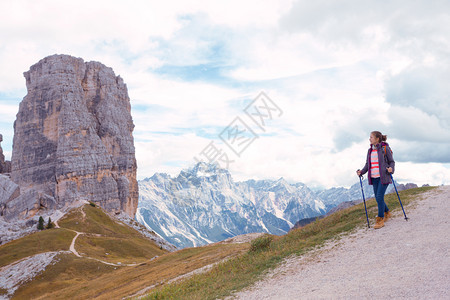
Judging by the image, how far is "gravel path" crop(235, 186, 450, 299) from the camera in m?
11.4

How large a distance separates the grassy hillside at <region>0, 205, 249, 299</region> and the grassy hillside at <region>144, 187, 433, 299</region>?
388 inches

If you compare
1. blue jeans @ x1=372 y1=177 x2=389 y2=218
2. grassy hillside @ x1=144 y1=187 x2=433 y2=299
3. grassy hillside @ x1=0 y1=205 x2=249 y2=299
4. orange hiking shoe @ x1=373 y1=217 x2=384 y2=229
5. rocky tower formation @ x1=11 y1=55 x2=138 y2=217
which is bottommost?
grassy hillside @ x1=0 y1=205 x2=249 y2=299

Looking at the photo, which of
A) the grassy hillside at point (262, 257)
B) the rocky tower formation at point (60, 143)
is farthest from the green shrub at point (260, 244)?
the rocky tower formation at point (60, 143)

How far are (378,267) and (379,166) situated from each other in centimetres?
676

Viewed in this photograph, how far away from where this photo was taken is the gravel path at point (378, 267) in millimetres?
11367

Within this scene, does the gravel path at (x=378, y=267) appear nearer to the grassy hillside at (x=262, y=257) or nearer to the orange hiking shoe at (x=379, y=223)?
the orange hiking shoe at (x=379, y=223)

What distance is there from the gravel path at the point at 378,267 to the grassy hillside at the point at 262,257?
106 centimetres

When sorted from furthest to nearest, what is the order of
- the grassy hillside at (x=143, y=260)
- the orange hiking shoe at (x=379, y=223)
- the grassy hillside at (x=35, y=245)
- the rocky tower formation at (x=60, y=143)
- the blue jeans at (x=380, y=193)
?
the rocky tower formation at (x=60, y=143), the grassy hillside at (x=35, y=245), the grassy hillside at (x=143, y=260), the orange hiking shoe at (x=379, y=223), the blue jeans at (x=380, y=193)

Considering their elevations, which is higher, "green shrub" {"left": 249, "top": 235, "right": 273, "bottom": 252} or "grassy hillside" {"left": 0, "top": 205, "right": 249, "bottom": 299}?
"green shrub" {"left": 249, "top": 235, "right": 273, "bottom": 252}

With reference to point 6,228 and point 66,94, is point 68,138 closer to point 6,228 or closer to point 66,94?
point 66,94

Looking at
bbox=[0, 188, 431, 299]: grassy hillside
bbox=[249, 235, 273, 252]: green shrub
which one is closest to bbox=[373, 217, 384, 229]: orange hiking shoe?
bbox=[0, 188, 431, 299]: grassy hillside

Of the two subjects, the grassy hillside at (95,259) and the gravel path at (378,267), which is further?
the grassy hillside at (95,259)

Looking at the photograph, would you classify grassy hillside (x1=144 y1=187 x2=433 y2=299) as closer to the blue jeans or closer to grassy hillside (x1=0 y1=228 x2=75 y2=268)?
the blue jeans

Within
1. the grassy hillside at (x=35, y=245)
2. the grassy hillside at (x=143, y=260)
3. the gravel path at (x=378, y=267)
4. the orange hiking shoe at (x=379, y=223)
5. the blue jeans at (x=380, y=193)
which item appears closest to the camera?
the gravel path at (x=378, y=267)
